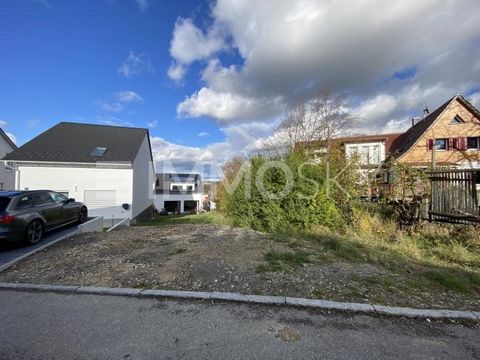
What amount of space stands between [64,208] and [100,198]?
10488 millimetres

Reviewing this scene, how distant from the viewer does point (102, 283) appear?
4398 millimetres

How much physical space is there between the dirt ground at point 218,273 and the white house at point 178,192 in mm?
39957

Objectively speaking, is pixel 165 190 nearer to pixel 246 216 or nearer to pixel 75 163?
pixel 75 163

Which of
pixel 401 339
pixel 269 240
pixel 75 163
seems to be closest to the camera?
pixel 401 339

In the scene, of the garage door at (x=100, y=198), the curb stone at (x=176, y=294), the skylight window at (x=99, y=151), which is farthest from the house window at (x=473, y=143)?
the skylight window at (x=99, y=151)

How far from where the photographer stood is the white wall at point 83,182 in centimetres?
1808

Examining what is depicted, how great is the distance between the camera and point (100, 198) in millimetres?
18859

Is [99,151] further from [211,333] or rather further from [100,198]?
[211,333]

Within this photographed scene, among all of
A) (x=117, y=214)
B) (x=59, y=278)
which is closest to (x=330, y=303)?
(x=59, y=278)

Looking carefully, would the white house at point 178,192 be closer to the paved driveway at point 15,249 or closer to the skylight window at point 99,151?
the skylight window at point 99,151

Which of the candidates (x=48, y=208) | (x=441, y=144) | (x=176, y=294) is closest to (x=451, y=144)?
(x=441, y=144)

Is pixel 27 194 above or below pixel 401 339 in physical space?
above

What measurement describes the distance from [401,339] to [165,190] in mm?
47718

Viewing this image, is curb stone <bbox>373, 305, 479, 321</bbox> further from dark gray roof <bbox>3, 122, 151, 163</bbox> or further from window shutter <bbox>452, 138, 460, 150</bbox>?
window shutter <bbox>452, 138, 460, 150</bbox>
